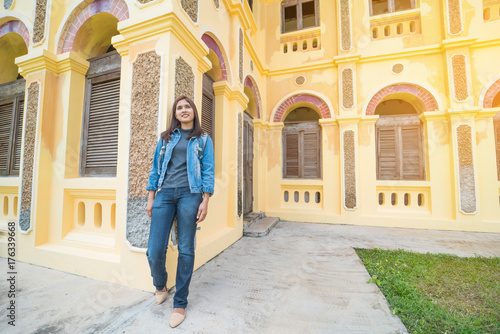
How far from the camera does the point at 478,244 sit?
160 inches

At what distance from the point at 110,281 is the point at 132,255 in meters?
0.50

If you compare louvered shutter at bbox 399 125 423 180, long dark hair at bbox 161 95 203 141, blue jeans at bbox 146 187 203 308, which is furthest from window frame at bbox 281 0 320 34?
blue jeans at bbox 146 187 203 308

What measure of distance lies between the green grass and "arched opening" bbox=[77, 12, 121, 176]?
374 cm

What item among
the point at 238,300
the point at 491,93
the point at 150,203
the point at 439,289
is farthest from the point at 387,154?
the point at 150,203

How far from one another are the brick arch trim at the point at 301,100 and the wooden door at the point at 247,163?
990 millimetres

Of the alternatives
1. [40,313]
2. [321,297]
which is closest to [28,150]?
[40,313]

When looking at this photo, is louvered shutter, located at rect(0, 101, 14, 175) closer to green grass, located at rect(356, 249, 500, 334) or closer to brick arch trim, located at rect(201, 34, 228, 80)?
brick arch trim, located at rect(201, 34, 228, 80)

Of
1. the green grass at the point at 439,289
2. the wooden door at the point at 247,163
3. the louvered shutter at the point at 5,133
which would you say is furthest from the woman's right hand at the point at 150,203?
the louvered shutter at the point at 5,133

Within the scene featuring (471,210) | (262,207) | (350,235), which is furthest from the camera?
(262,207)

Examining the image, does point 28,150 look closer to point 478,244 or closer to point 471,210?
point 478,244

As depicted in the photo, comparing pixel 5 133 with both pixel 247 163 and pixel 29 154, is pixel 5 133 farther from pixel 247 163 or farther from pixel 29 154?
pixel 247 163

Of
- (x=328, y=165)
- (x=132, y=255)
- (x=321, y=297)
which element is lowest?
(x=321, y=297)

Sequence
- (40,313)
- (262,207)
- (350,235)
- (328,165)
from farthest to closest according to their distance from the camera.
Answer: (262,207) < (328,165) < (350,235) < (40,313)

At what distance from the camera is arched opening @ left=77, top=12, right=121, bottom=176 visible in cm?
309
